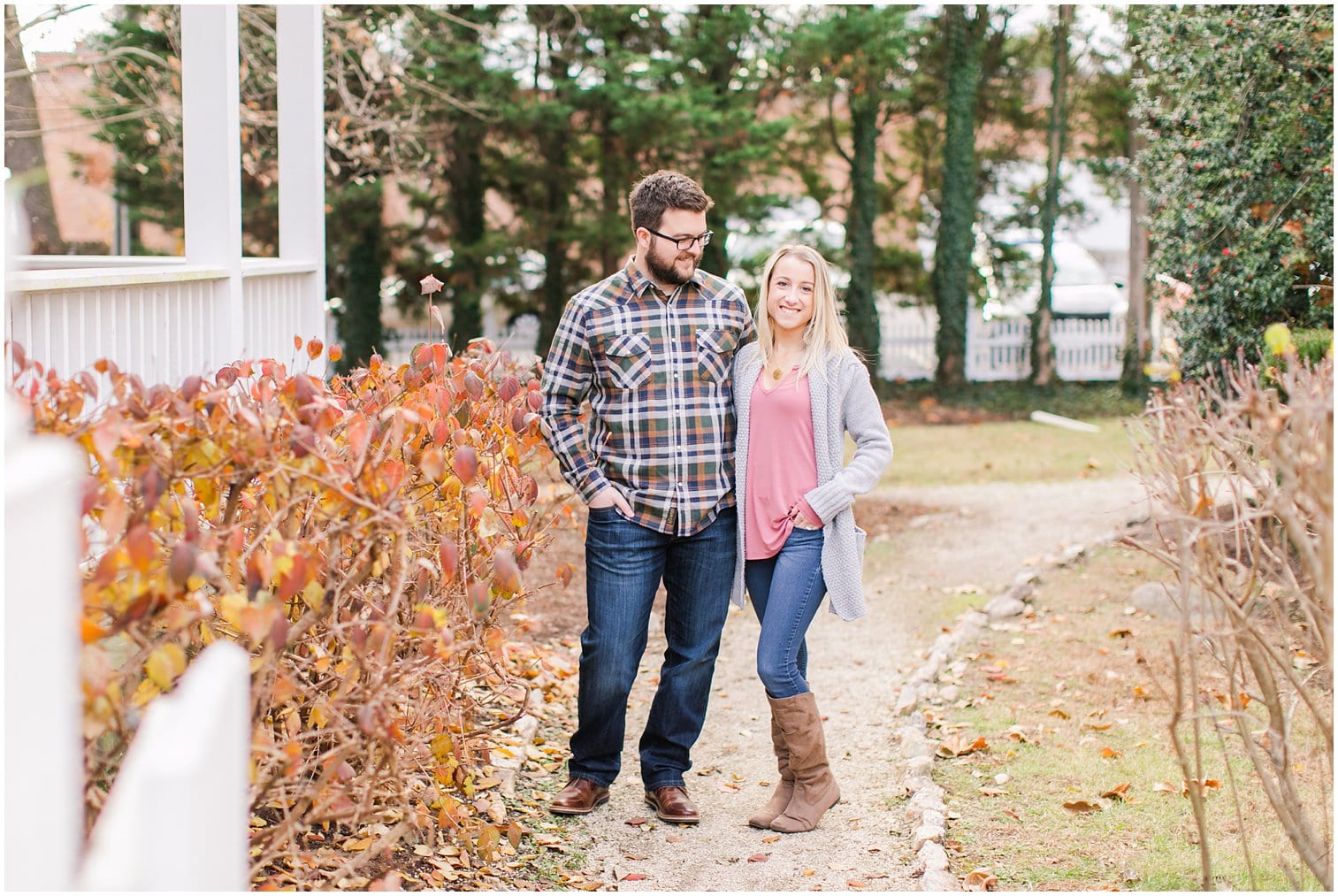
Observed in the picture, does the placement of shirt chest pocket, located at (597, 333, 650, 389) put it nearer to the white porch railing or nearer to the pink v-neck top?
the pink v-neck top

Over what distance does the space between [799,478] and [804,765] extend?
0.96 m

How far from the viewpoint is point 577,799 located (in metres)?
4.18

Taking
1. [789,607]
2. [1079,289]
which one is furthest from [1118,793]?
[1079,289]

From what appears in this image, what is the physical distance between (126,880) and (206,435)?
132 cm

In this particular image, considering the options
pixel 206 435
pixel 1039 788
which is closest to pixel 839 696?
pixel 1039 788

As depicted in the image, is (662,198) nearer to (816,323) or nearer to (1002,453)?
(816,323)

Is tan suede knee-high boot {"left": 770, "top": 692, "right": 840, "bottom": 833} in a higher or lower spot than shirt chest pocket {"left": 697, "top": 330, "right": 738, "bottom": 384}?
lower

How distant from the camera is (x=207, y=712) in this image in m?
1.55

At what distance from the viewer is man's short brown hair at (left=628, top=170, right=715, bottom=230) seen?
393 centimetres

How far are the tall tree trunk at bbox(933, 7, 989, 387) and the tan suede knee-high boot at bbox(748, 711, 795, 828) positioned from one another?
16374 millimetres

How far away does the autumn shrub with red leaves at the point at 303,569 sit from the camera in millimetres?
2355

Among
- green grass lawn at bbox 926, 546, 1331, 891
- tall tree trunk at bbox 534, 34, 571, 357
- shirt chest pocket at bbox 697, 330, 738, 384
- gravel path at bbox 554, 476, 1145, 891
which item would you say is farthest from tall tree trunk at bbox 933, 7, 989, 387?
shirt chest pocket at bbox 697, 330, 738, 384

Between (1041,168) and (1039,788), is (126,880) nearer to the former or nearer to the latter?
(1039,788)

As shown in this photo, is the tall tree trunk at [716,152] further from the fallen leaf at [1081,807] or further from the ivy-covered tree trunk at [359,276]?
the fallen leaf at [1081,807]
